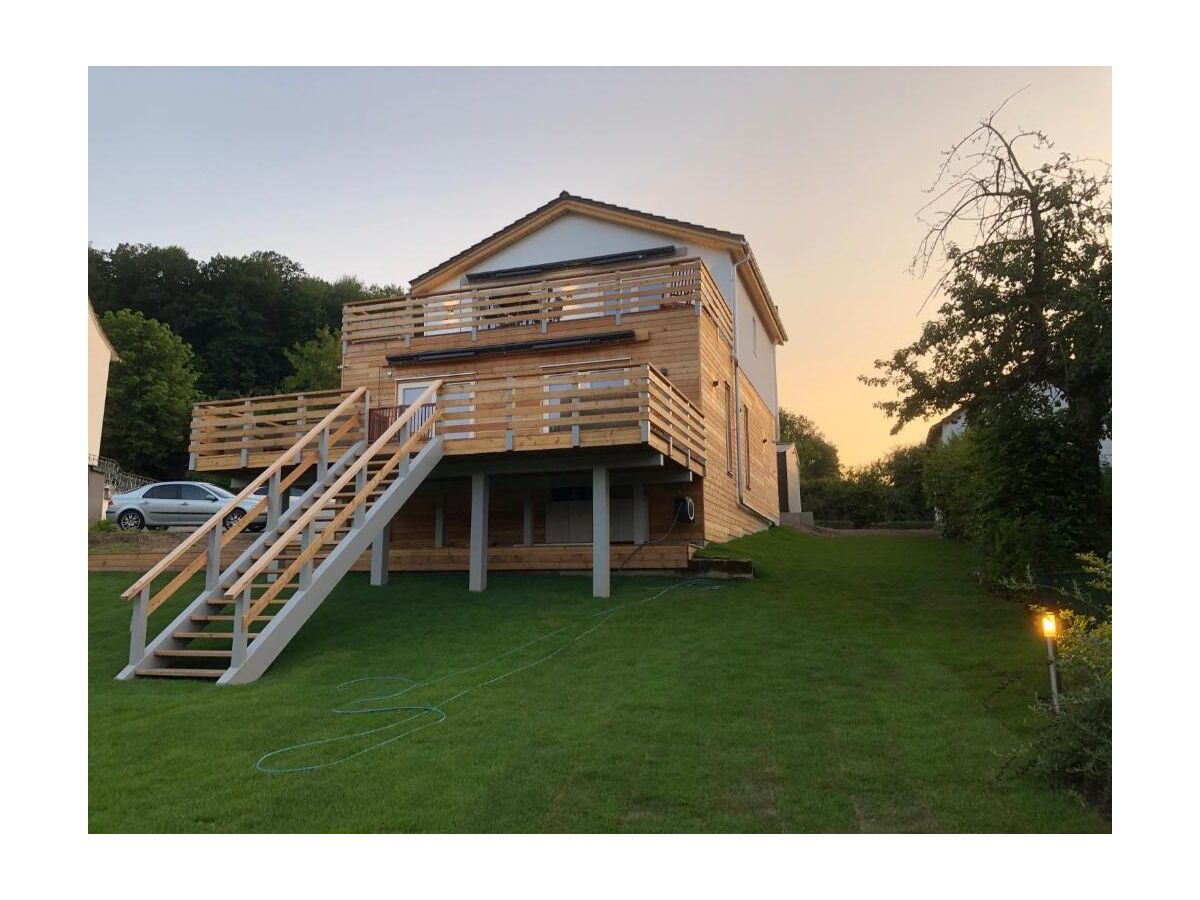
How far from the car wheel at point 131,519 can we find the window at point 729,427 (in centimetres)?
1330

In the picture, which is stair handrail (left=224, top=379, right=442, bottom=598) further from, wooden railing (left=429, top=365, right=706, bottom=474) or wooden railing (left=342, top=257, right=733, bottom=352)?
wooden railing (left=342, top=257, right=733, bottom=352)

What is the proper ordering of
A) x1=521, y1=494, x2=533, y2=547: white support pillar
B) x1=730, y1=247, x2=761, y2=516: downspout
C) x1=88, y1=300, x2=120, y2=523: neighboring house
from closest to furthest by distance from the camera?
x1=521, y1=494, x2=533, y2=547: white support pillar, x1=730, y1=247, x2=761, y2=516: downspout, x1=88, y1=300, x2=120, y2=523: neighboring house

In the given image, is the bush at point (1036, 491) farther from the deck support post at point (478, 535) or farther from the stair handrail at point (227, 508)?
the stair handrail at point (227, 508)

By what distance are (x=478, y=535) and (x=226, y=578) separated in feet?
13.0

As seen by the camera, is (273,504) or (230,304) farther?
(230,304)

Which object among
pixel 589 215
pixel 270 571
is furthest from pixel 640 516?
pixel 589 215


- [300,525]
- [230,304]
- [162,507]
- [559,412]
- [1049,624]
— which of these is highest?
[230,304]

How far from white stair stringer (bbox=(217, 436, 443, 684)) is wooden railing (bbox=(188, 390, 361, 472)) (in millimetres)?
2426

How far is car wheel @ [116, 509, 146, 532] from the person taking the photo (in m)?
19.1

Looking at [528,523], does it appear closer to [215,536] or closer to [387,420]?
[387,420]

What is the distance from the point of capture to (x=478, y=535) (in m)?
12.9

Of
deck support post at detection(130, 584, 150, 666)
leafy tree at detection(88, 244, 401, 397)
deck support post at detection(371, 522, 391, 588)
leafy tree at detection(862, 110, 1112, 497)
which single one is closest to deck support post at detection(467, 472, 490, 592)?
deck support post at detection(371, 522, 391, 588)
